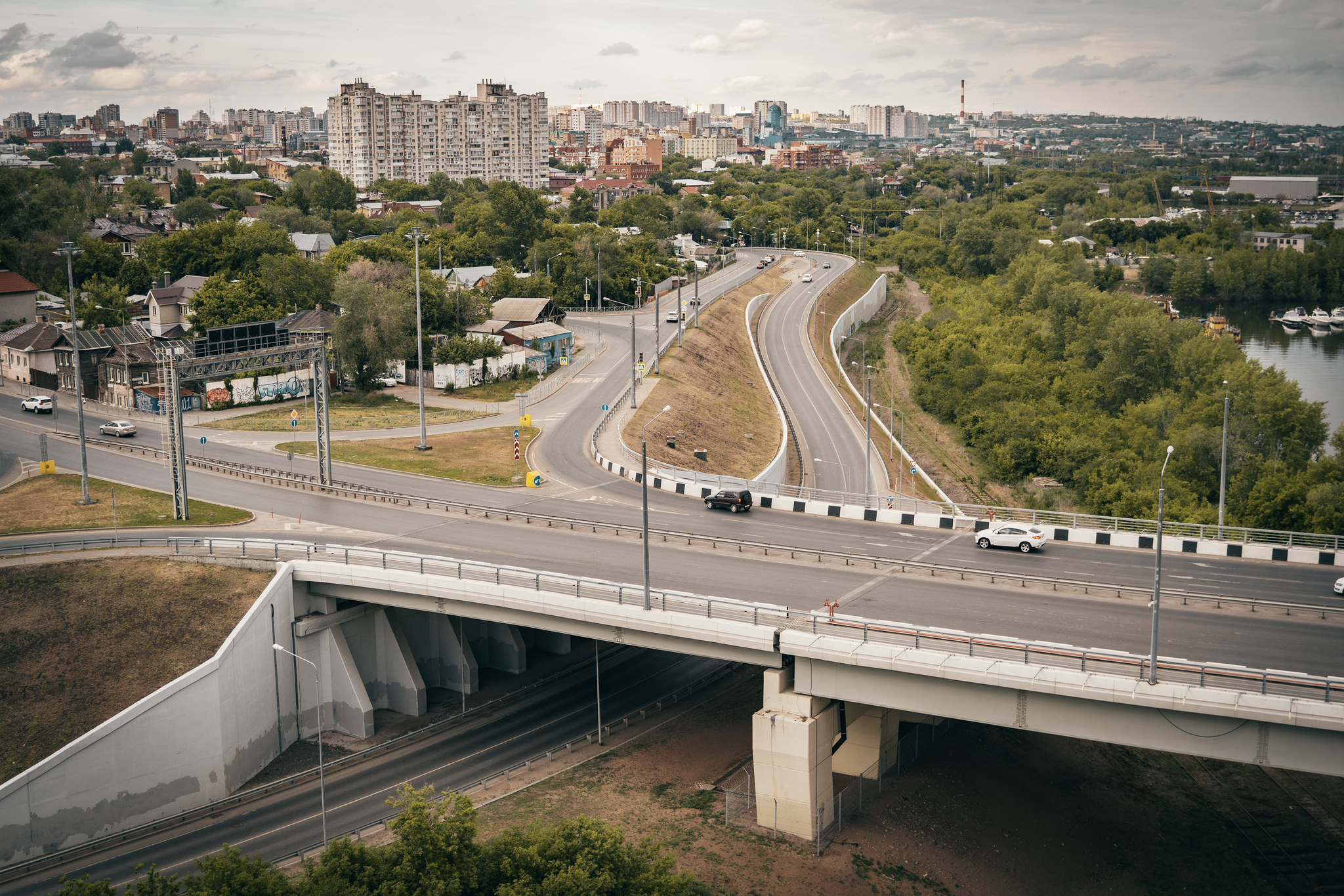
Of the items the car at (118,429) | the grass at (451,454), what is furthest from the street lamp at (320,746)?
the car at (118,429)

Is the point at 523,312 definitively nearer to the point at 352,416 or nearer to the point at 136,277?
the point at 352,416

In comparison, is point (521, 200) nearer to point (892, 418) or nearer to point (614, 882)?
point (892, 418)

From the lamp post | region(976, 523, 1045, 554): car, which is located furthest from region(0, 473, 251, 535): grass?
the lamp post

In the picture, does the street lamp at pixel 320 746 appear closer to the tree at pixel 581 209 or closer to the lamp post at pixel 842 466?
the lamp post at pixel 842 466

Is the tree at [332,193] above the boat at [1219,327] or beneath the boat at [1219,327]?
above

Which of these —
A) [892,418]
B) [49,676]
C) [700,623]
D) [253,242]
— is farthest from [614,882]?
[253,242]

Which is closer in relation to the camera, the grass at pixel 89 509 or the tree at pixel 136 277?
the grass at pixel 89 509

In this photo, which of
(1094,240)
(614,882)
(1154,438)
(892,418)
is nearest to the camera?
(614,882)
